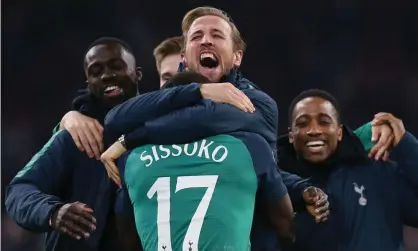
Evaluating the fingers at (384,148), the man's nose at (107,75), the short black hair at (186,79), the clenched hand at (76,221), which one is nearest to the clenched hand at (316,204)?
the short black hair at (186,79)

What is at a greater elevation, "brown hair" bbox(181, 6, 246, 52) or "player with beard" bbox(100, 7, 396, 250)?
"brown hair" bbox(181, 6, 246, 52)

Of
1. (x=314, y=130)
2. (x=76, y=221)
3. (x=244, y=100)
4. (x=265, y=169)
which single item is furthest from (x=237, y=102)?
(x=314, y=130)

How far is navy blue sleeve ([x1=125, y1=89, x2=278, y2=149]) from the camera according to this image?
2.29 metres

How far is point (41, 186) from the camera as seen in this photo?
8.75ft

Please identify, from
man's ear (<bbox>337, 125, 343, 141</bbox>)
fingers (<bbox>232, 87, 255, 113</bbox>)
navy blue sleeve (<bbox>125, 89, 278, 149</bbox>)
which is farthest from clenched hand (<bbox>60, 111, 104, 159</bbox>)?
man's ear (<bbox>337, 125, 343, 141</bbox>)

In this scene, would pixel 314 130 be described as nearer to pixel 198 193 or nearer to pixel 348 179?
pixel 348 179

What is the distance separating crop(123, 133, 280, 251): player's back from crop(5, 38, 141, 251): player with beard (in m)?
0.30

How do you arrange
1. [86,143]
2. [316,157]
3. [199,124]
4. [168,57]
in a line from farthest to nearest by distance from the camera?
[168,57], [316,157], [86,143], [199,124]

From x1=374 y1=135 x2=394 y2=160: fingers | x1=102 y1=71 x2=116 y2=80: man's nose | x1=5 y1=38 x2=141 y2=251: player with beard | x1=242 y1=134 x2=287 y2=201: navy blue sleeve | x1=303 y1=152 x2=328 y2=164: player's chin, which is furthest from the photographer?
x1=303 y1=152 x2=328 y2=164: player's chin

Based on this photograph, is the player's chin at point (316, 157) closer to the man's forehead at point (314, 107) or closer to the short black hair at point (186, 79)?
the man's forehead at point (314, 107)

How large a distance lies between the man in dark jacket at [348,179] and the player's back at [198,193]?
0.93 m

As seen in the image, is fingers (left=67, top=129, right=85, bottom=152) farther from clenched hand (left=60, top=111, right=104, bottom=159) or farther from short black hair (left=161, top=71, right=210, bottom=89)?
short black hair (left=161, top=71, right=210, bottom=89)

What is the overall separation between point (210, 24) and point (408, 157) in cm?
102

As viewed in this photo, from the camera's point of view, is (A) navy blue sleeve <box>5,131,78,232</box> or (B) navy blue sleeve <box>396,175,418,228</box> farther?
(B) navy blue sleeve <box>396,175,418,228</box>
